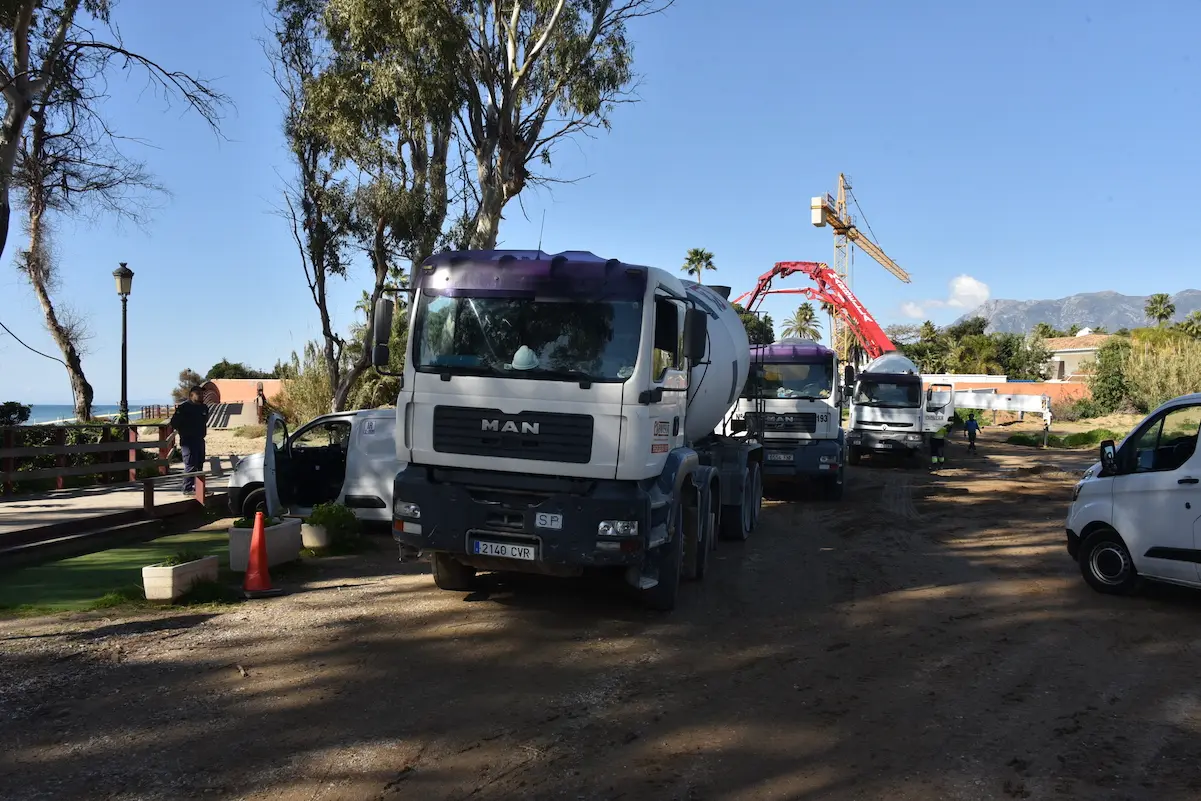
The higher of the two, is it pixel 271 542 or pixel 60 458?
pixel 60 458

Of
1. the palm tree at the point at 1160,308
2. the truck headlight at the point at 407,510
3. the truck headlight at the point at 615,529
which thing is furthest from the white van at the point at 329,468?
the palm tree at the point at 1160,308

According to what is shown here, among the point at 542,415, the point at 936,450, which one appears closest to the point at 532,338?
the point at 542,415

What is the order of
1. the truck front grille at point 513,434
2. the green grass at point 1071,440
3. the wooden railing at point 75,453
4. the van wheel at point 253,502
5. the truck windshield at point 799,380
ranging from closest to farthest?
the truck front grille at point 513,434 → the van wheel at point 253,502 → the wooden railing at point 75,453 → the truck windshield at point 799,380 → the green grass at point 1071,440

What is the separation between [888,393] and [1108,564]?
1547cm

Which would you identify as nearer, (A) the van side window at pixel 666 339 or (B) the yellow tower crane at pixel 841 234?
(A) the van side window at pixel 666 339

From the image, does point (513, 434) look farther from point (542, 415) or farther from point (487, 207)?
point (487, 207)

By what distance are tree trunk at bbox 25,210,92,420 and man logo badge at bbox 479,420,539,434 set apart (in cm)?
1874

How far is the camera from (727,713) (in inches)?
214

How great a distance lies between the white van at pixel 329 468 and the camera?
10.8 m

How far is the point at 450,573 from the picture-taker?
8.41 metres

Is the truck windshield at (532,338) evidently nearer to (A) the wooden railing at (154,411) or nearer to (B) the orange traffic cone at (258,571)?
(B) the orange traffic cone at (258,571)

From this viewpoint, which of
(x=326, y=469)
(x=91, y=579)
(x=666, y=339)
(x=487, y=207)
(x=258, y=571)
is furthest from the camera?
(x=487, y=207)

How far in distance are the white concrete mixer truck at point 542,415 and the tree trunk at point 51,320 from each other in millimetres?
18254

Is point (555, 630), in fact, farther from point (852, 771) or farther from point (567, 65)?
point (567, 65)
